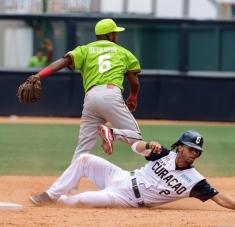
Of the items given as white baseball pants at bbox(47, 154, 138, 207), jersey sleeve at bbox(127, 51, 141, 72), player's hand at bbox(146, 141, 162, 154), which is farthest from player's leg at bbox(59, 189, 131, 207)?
jersey sleeve at bbox(127, 51, 141, 72)

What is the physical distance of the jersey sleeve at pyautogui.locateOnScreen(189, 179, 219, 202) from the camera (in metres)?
8.12

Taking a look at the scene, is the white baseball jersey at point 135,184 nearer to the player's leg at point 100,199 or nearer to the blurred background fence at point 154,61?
the player's leg at point 100,199

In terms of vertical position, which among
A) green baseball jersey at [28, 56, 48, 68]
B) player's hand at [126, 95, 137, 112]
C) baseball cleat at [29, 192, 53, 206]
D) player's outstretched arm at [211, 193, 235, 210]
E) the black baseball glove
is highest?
the black baseball glove

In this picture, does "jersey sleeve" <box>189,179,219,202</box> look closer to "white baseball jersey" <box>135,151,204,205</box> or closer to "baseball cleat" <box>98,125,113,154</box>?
"white baseball jersey" <box>135,151,204,205</box>

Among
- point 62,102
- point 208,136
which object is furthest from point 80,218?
point 62,102

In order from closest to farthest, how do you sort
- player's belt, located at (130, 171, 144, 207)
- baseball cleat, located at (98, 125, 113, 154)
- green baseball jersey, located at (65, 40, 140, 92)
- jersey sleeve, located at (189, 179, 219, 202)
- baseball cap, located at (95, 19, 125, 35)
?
jersey sleeve, located at (189, 179, 219, 202) → baseball cleat, located at (98, 125, 113, 154) → player's belt, located at (130, 171, 144, 207) → green baseball jersey, located at (65, 40, 140, 92) → baseball cap, located at (95, 19, 125, 35)

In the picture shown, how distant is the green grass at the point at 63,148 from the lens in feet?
39.1

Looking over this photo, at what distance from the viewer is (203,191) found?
8164mm

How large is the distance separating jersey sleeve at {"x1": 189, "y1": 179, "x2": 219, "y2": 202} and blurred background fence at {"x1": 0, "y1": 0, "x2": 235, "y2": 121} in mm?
11975

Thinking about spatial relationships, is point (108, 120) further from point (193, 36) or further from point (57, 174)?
point (193, 36)

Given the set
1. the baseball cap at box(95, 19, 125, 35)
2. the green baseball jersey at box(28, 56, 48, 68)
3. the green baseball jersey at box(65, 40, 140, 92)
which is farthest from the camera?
the green baseball jersey at box(28, 56, 48, 68)

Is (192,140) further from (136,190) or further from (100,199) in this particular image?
(100,199)

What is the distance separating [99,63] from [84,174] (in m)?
1.33

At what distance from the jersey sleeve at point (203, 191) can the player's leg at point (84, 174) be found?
0.80m
